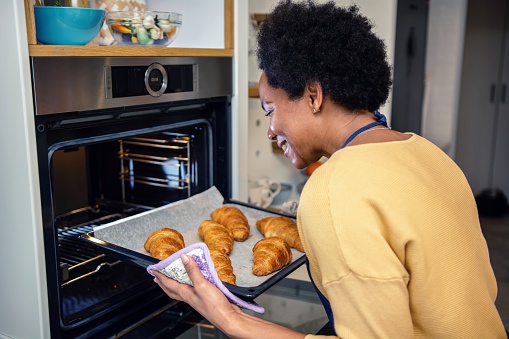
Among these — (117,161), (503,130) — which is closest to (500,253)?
(503,130)

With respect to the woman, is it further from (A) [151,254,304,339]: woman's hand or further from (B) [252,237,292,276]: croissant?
(B) [252,237,292,276]: croissant

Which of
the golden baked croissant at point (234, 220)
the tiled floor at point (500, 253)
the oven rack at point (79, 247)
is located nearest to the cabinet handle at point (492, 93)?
the tiled floor at point (500, 253)

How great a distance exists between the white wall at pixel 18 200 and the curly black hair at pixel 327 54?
0.43m

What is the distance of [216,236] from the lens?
1263 mm

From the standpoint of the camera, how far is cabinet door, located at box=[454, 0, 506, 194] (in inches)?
160

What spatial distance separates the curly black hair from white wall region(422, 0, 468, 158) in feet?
9.15

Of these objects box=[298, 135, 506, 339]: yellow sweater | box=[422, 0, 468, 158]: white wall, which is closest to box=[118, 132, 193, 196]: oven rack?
box=[298, 135, 506, 339]: yellow sweater

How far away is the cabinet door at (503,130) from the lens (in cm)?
409

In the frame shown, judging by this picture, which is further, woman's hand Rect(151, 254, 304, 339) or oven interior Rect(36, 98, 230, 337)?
oven interior Rect(36, 98, 230, 337)

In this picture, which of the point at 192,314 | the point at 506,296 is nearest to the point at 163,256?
the point at 192,314

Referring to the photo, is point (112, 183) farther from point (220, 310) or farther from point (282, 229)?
point (220, 310)

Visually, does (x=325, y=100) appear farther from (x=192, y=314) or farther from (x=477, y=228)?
(x=192, y=314)

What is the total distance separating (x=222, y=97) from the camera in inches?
58.9

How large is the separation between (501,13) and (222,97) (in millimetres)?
3283
